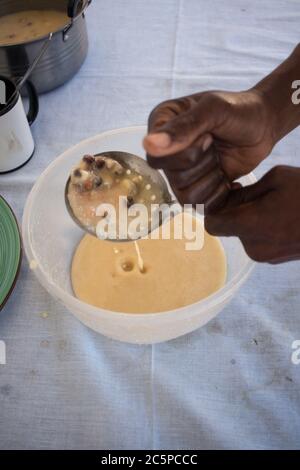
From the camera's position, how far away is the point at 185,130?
402mm

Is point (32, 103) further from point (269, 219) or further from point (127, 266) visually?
point (269, 219)

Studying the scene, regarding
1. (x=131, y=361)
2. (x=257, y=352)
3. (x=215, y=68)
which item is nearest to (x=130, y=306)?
(x=131, y=361)

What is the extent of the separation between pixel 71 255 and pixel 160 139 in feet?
1.20

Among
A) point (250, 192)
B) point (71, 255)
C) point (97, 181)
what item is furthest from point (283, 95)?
point (71, 255)

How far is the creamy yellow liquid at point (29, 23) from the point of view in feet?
3.05

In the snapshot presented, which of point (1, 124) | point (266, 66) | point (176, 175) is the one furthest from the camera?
point (266, 66)

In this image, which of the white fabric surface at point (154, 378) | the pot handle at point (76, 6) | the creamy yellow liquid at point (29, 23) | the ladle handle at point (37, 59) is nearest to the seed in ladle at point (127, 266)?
the white fabric surface at point (154, 378)

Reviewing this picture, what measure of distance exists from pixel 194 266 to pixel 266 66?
1.75 ft

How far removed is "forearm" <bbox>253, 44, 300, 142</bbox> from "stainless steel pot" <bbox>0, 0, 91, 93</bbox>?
39 cm

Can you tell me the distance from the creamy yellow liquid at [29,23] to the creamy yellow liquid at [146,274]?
509 mm

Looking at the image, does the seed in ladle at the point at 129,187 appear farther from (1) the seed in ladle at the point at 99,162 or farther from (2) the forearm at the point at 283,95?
(2) the forearm at the point at 283,95

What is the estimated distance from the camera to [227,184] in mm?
516

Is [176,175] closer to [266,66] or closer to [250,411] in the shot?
[250,411]

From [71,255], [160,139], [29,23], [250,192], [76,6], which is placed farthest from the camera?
[29,23]
